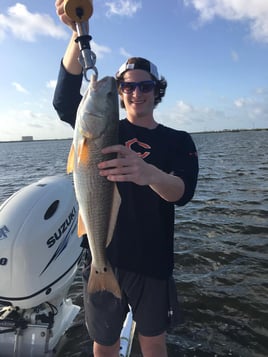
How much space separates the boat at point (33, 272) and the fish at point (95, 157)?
1255 millimetres

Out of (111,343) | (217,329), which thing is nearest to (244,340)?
(217,329)

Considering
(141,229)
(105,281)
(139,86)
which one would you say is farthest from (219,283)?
(139,86)

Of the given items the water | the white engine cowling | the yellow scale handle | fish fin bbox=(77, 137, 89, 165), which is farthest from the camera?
the water

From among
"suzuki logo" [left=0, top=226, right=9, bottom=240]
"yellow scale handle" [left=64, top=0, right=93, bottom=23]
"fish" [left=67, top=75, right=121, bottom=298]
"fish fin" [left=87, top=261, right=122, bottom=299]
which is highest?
"yellow scale handle" [left=64, top=0, right=93, bottom=23]

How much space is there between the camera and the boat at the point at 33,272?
141 inches

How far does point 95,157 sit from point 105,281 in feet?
3.67

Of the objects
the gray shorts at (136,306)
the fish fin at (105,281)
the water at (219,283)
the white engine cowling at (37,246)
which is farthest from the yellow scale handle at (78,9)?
the water at (219,283)

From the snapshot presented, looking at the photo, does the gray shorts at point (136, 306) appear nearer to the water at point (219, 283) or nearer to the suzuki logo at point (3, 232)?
the suzuki logo at point (3, 232)

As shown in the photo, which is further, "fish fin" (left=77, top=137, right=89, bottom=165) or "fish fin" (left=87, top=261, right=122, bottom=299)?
"fish fin" (left=87, top=261, right=122, bottom=299)

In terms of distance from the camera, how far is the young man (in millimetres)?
3207

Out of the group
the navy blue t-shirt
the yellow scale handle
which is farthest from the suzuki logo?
the yellow scale handle

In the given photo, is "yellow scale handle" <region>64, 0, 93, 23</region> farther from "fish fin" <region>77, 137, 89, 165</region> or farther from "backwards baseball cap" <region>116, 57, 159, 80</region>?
"fish fin" <region>77, 137, 89, 165</region>

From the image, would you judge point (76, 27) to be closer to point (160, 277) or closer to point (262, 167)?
point (160, 277)

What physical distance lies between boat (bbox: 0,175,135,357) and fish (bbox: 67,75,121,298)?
49.4 inches
